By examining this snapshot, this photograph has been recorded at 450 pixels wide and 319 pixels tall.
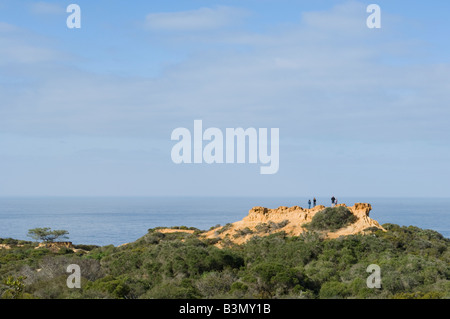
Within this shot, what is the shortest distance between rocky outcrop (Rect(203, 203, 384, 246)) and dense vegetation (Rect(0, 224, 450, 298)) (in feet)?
5.34

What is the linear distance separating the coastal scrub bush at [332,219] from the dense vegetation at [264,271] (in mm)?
1618

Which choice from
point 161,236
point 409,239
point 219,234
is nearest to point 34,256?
point 161,236

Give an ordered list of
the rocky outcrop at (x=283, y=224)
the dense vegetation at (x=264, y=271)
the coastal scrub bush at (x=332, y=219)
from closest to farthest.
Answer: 1. the dense vegetation at (x=264, y=271)
2. the rocky outcrop at (x=283, y=224)
3. the coastal scrub bush at (x=332, y=219)

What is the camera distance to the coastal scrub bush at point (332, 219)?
40.8 m

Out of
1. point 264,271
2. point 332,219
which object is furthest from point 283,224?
point 264,271

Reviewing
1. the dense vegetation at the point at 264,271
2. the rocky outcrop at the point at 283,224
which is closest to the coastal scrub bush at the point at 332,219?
the rocky outcrop at the point at 283,224

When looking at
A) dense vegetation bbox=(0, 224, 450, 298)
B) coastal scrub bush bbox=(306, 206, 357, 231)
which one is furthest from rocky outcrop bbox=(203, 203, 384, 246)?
dense vegetation bbox=(0, 224, 450, 298)

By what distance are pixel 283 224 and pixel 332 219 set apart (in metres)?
4.77

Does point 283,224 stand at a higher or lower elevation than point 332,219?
lower

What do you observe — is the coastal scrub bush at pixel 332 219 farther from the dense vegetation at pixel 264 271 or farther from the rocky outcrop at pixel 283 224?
the dense vegetation at pixel 264 271

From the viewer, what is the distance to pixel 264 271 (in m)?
24.7

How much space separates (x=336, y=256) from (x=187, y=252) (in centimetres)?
922

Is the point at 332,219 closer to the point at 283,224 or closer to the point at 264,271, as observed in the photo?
the point at 283,224
